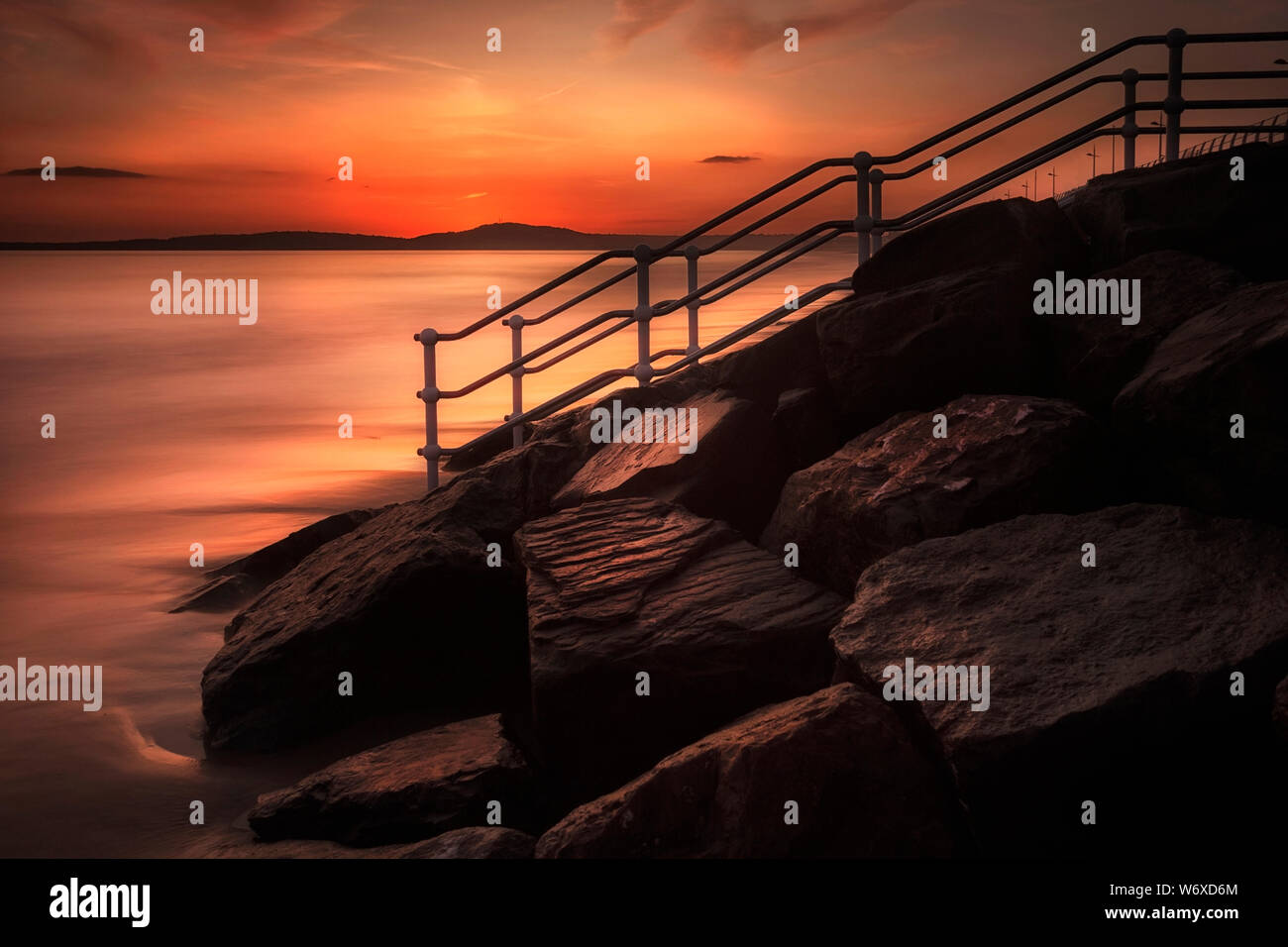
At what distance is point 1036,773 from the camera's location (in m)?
3.81

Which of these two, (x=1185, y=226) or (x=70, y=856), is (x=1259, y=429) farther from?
(x=70, y=856)

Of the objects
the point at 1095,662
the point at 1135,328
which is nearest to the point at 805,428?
the point at 1135,328

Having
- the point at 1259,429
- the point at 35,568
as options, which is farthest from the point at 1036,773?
the point at 35,568

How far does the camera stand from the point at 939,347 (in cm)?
648

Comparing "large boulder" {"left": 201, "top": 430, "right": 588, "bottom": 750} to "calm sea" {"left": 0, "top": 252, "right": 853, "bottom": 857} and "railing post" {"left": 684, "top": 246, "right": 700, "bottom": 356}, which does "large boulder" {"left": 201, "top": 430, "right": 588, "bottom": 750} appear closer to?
"calm sea" {"left": 0, "top": 252, "right": 853, "bottom": 857}

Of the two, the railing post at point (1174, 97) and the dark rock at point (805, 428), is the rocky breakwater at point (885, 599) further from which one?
the railing post at point (1174, 97)

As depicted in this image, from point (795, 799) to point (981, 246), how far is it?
442 centimetres

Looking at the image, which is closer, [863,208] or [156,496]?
[863,208]

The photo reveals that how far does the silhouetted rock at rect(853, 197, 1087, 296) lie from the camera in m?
7.07

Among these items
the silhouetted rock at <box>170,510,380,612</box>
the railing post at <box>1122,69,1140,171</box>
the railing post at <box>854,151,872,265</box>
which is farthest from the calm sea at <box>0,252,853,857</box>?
the railing post at <box>1122,69,1140,171</box>

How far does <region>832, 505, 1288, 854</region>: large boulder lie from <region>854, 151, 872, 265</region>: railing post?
4649mm

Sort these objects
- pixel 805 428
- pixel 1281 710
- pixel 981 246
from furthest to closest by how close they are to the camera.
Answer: pixel 981 246, pixel 805 428, pixel 1281 710

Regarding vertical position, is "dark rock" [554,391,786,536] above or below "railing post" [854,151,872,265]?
below

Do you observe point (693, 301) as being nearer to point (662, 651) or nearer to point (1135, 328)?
point (1135, 328)
